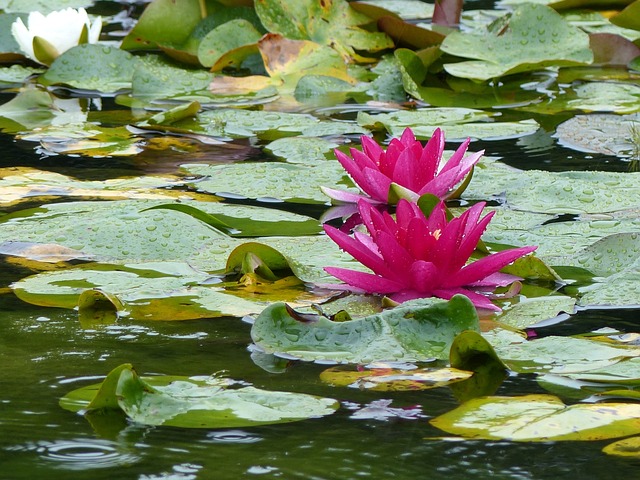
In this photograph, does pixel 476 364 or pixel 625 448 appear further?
pixel 476 364

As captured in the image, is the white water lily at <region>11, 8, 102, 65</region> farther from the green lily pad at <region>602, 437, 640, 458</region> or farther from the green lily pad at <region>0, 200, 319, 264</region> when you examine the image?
the green lily pad at <region>602, 437, 640, 458</region>

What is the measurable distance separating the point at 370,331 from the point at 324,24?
3191 mm

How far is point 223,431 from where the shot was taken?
151 cm

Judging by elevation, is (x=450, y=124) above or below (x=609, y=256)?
above

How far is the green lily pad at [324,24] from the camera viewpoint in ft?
15.6

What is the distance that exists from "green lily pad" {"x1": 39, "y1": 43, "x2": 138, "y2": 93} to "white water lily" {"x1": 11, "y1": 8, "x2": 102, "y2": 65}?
117mm

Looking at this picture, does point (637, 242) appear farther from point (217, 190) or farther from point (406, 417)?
point (217, 190)

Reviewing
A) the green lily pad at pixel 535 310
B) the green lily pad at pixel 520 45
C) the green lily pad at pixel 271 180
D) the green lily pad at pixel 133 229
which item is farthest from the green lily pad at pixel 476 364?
the green lily pad at pixel 520 45

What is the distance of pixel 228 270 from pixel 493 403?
0.82 m

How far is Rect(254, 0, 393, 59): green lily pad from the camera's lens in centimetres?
477

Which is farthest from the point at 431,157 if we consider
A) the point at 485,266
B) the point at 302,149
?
the point at 302,149

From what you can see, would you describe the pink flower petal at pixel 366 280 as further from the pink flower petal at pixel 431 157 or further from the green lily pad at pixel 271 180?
the green lily pad at pixel 271 180

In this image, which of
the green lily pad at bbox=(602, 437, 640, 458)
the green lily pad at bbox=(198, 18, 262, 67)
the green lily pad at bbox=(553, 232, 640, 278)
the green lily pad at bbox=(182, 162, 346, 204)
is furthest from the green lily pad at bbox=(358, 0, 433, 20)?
the green lily pad at bbox=(602, 437, 640, 458)

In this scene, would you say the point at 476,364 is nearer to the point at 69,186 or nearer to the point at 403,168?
the point at 403,168
